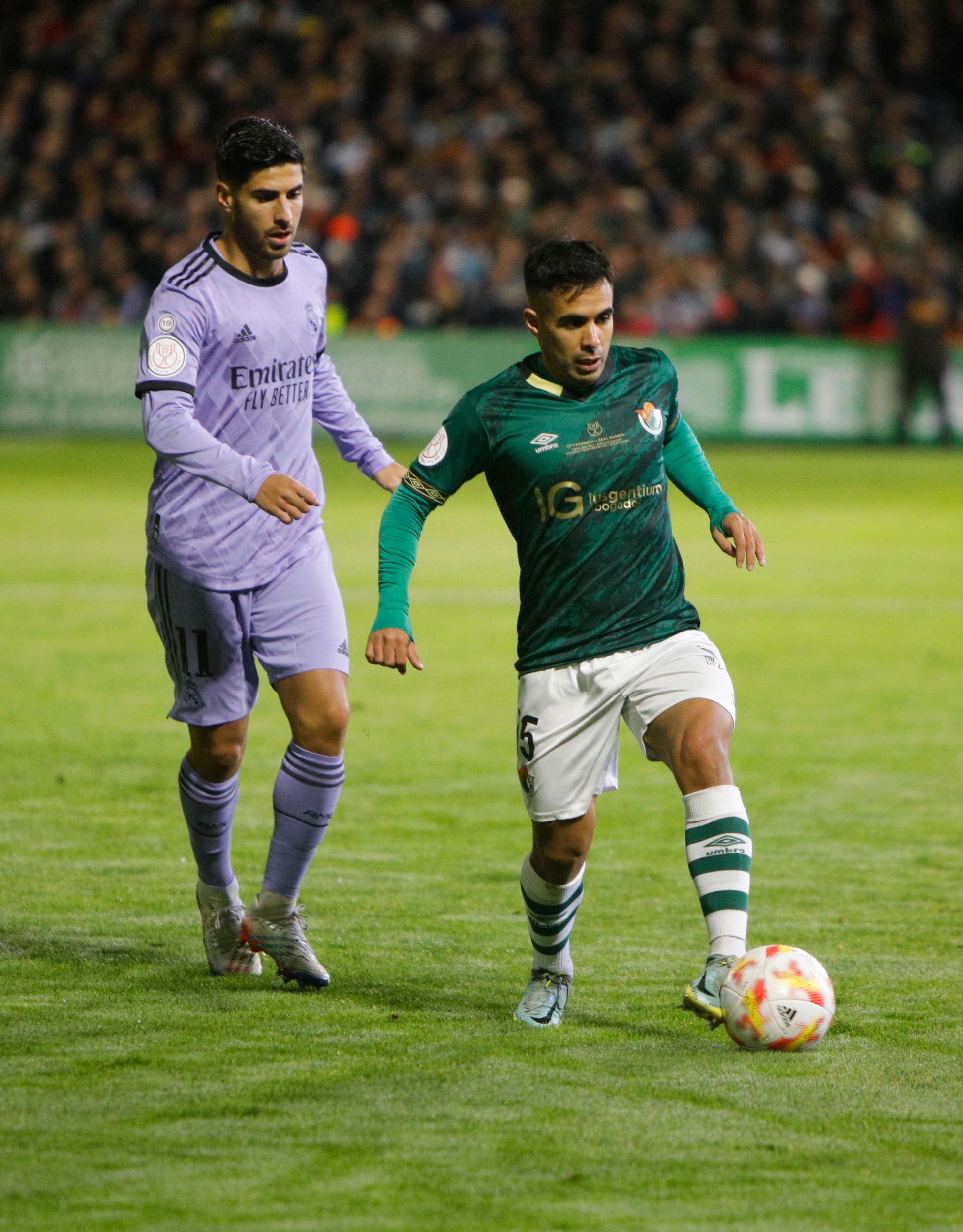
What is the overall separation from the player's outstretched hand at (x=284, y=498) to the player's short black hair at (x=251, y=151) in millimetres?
878

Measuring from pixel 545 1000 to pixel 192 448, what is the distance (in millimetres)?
1695

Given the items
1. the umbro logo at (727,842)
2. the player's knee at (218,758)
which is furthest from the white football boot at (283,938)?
the umbro logo at (727,842)

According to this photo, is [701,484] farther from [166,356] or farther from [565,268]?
[166,356]

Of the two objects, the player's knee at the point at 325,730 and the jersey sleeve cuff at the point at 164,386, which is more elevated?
the jersey sleeve cuff at the point at 164,386

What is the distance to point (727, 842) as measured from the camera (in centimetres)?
452

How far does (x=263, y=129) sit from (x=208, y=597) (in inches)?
51.0

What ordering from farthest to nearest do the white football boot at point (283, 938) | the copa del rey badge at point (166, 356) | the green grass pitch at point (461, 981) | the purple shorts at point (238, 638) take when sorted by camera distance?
the purple shorts at point (238, 638) → the white football boot at point (283, 938) → the copa del rey badge at point (166, 356) → the green grass pitch at point (461, 981)

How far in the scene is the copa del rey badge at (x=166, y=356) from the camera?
4.86 metres

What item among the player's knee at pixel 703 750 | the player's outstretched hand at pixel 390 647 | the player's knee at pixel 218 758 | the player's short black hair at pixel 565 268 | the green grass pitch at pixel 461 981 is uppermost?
the player's short black hair at pixel 565 268

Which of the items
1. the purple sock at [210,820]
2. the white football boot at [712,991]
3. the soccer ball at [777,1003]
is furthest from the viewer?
the purple sock at [210,820]

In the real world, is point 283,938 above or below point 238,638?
below

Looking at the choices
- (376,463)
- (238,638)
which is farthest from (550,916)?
(376,463)

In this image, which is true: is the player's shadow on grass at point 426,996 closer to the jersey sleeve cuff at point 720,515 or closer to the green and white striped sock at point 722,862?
the green and white striped sock at point 722,862

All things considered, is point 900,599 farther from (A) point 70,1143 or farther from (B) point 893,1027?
(A) point 70,1143
